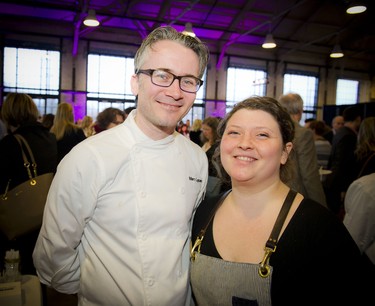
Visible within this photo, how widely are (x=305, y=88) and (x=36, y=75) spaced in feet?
42.8

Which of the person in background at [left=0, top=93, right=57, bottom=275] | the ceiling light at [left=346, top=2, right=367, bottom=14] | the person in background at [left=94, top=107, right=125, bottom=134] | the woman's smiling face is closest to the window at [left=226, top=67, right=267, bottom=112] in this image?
the ceiling light at [left=346, top=2, right=367, bottom=14]

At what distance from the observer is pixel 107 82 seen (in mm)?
13453

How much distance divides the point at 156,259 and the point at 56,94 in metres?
12.6

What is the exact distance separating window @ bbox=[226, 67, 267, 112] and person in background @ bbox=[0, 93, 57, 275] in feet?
42.1

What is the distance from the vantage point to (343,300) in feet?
4.10

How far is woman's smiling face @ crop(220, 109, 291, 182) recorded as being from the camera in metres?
1.44

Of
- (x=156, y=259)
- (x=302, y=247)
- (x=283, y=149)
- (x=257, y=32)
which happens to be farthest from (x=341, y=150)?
(x=257, y=32)

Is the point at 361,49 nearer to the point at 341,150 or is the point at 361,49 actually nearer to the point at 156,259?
the point at 341,150

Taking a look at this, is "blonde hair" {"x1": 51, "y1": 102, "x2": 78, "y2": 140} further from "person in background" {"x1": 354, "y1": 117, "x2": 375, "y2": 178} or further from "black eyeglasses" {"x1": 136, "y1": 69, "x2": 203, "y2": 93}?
"person in background" {"x1": 354, "y1": 117, "x2": 375, "y2": 178}

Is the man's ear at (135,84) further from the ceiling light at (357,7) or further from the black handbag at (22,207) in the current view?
the ceiling light at (357,7)

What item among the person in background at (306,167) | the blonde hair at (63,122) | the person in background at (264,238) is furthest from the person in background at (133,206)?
the blonde hair at (63,122)

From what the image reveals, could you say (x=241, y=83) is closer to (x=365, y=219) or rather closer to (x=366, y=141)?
(x=366, y=141)

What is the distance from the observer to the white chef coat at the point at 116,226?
4.52ft

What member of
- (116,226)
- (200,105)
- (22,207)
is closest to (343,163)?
(116,226)
